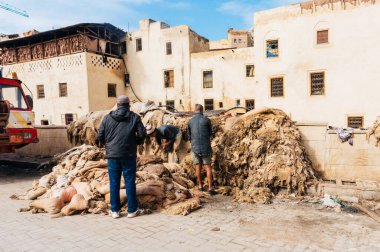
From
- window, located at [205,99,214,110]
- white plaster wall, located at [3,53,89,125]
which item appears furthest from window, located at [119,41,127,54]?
window, located at [205,99,214,110]

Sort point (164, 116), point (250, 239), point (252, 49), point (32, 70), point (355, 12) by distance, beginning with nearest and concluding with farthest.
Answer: point (250, 239) → point (164, 116) → point (355, 12) → point (252, 49) → point (32, 70)

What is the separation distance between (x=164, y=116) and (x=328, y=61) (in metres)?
15.0

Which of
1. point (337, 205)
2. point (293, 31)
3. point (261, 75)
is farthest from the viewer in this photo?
point (261, 75)

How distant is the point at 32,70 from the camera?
27094 mm

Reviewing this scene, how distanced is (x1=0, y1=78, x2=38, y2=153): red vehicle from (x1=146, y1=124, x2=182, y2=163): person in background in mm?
3856

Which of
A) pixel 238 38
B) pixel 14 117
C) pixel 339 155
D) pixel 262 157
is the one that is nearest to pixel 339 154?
pixel 339 155

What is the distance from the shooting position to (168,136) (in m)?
7.57

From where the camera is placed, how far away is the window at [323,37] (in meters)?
18.7

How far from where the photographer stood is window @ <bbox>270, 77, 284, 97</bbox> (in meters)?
20.5

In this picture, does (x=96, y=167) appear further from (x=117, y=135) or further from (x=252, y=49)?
(x=252, y=49)

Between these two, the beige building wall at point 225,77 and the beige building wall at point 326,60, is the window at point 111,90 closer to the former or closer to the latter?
the beige building wall at point 225,77

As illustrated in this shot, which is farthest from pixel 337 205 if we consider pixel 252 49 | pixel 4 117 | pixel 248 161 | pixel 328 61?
pixel 252 49

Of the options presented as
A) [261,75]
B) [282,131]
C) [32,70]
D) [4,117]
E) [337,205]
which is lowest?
[337,205]

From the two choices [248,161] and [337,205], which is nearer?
[337,205]
